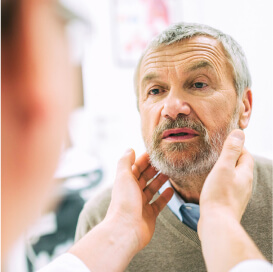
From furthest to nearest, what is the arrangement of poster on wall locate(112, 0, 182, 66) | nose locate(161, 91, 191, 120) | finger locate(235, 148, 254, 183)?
1. poster on wall locate(112, 0, 182, 66)
2. nose locate(161, 91, 191, 120)
3. finger locate(235, 148, 254, 183)

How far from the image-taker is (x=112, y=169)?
218cm

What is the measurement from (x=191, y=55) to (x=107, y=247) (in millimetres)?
769

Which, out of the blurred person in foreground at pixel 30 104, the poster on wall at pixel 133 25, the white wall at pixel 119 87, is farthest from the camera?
the poster on wall at pixel 133 25

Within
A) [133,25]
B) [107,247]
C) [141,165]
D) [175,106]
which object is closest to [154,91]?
[175,106]

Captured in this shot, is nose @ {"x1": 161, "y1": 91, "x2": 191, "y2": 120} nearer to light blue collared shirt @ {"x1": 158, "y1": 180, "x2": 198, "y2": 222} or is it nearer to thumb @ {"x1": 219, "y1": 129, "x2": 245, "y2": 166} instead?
thumb @ {"x1": 219, "y1": 129, "x2": 245, "y2": 166}

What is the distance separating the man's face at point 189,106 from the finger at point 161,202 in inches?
3.4

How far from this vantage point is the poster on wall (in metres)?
2.23

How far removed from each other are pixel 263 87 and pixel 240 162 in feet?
4.52

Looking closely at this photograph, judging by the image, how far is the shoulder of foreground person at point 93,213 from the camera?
1168mm

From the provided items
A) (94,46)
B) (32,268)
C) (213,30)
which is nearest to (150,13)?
(94,46)

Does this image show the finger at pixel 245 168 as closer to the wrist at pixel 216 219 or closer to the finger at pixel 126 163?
the wrist at pixel 216 219

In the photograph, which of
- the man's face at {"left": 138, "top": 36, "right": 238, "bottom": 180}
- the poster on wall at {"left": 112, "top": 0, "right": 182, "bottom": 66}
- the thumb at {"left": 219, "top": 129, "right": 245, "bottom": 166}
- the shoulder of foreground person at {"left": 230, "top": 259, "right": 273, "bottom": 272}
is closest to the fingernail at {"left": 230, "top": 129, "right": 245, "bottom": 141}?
the thumb at {"left": 219, "top": 129, "right": 245, "bottom": 166}

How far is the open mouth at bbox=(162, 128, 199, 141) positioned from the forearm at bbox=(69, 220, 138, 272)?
374 mm

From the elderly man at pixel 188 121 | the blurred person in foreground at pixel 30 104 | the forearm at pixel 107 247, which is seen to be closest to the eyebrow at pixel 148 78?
the elderly man at pixel 188 121
